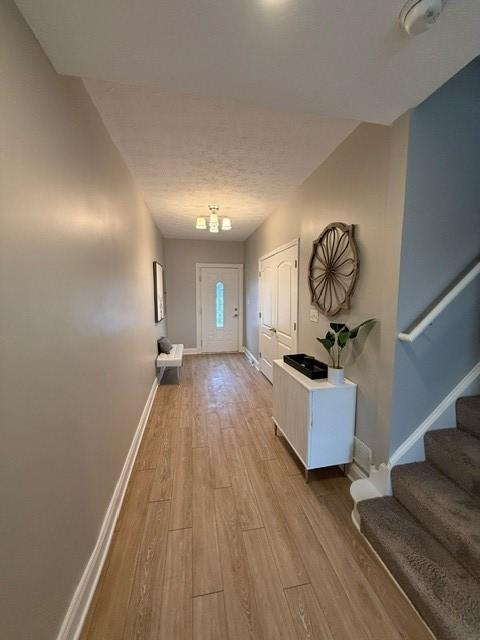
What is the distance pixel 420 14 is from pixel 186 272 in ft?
16.4

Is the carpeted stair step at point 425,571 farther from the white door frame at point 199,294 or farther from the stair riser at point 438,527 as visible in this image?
the white door frame at point 199,294

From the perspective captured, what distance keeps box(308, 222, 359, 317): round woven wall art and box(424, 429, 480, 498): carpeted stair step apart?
3.25 ft

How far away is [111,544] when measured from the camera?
147 centimetres

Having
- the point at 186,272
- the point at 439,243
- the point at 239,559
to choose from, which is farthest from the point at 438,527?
the point at 186,272

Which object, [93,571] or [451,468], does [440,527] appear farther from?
[93,571]

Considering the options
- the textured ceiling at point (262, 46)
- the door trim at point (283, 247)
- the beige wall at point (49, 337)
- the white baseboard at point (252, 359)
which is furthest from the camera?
the white baseboard at point (252, 359)

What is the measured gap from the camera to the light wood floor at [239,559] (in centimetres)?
112

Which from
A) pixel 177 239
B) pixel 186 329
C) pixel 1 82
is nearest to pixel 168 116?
pixel 1 82

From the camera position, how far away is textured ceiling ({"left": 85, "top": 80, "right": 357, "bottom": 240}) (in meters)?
1.58

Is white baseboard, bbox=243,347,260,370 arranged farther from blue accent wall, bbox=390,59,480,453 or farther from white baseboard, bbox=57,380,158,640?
blue accent wall, bbox=390,59,480,453

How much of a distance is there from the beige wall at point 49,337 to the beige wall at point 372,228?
169 cm

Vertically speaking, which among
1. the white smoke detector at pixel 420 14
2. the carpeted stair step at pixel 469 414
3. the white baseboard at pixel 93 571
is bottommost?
the white baseboard at pixel 93 571

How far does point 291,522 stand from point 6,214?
80.2 inches

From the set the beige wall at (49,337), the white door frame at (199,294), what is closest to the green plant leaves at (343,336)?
the beige wall at (49,337)
